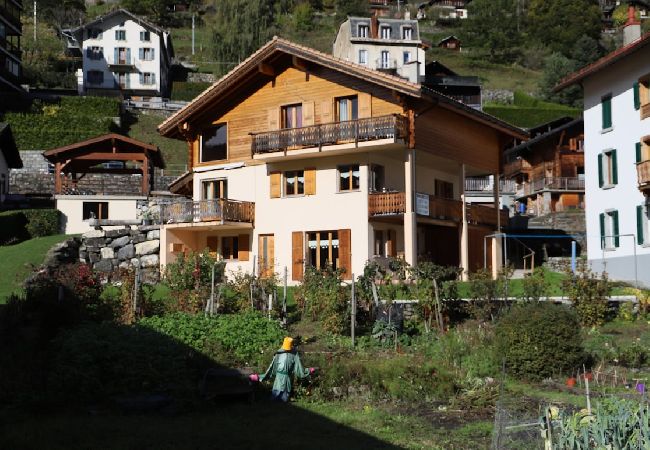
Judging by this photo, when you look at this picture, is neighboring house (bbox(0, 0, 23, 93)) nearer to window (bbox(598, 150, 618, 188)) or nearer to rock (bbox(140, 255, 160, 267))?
rock (bbox(140, 255, 160, 267))

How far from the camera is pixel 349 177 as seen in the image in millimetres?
33250

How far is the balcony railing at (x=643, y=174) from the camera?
106 feet

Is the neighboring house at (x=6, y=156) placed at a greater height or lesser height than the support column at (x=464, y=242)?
greater

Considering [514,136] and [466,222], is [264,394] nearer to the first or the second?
[466,222]

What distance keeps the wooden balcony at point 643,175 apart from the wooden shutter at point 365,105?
10579mm

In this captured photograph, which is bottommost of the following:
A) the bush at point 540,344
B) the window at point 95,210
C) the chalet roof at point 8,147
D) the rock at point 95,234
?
the bush at point 540,344

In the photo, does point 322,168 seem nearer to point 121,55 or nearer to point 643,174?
point 643,174

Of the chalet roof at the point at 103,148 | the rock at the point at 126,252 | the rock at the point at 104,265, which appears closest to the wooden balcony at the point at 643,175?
the rock at the point at 126,252

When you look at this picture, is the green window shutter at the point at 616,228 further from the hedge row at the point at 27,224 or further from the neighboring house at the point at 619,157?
the hedge row at the point at 27,224

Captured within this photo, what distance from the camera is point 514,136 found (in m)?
38.9

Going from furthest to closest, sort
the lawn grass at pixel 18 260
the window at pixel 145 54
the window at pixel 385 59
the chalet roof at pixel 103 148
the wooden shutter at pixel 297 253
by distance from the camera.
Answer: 1. the window at pixel 145 54
2. the window at pixel 385 59
3. the chalet roof at pixel 103 148
4. the wooden shutter at pixel 297 253
5. the lawn grass at pixel 18 260

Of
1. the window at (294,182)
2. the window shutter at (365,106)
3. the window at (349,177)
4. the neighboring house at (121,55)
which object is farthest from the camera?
the neighboring house at (121,55)

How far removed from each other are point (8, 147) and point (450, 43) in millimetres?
87371

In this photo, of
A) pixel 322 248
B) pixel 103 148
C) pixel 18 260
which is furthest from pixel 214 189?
pixel 103 148
